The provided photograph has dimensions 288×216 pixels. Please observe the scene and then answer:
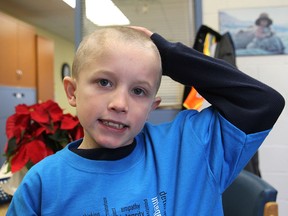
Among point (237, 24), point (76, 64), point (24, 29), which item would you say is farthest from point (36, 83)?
point (76, 64)

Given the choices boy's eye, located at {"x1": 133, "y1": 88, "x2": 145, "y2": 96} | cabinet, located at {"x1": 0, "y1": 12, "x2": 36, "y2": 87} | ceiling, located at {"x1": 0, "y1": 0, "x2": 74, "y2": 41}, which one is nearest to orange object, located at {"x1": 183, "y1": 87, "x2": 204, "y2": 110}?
boy's eye, located at {"x1": 133, "y1": 88, "x2": 145, "y2": 96}

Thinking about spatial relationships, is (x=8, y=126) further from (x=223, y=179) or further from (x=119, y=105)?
(x=223, y=179)

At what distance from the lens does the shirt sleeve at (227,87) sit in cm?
72

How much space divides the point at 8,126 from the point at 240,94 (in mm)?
890

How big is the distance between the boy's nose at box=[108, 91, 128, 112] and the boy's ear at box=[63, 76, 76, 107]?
0.14 m

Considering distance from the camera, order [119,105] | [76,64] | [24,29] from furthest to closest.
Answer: [24,29] < [76,64] < [119,105]

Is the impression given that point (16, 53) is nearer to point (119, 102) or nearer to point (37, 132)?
point (37, 132)

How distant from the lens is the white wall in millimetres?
1929

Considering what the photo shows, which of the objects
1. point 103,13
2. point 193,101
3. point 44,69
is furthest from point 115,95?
point 44,69

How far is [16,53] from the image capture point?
4.54 meters

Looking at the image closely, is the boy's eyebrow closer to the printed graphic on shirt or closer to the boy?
the boy

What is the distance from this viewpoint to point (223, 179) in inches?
29.6

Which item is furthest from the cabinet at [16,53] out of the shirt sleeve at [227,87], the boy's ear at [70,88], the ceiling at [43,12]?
the shirt sleeve at [227,87]

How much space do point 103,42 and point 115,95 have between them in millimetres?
138
